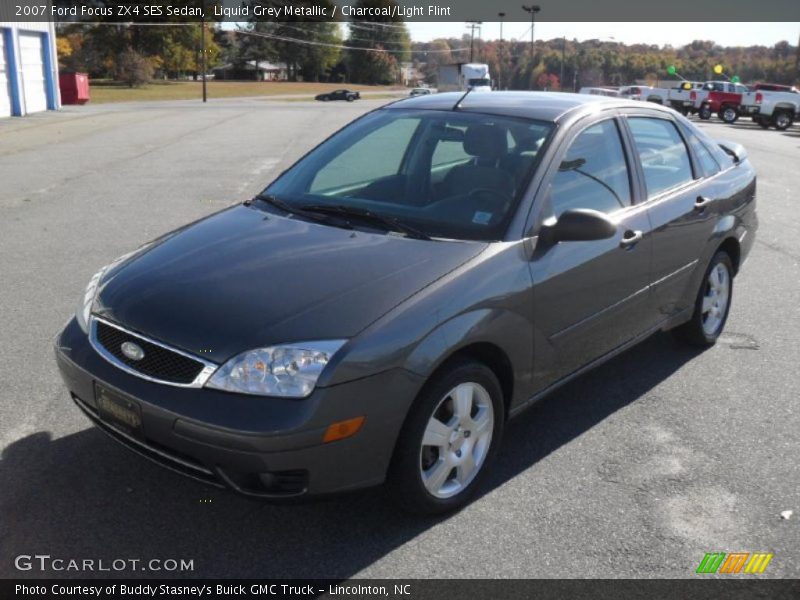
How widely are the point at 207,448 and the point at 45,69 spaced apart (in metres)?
31.8

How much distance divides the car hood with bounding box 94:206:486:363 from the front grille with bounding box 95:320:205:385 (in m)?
0.04

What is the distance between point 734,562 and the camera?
310 cm

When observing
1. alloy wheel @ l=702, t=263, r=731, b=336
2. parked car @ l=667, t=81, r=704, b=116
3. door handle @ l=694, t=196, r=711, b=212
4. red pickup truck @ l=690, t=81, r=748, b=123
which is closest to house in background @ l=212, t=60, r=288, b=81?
parked car @ l=667, t=81, r=704, b=116

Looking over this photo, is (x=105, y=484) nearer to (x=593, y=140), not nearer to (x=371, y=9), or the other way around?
(x=593, y=140)

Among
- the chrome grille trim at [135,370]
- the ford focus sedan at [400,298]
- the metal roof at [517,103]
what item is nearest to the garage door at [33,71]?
the metal roof at [517,103]

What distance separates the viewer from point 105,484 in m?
3.47

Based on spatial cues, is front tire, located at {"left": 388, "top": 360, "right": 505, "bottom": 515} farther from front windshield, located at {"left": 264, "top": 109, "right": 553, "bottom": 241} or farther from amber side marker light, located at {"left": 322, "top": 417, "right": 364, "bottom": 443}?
front windshield, located at {"left": 264, "top": 109, "right": 553, "bottom": 241}

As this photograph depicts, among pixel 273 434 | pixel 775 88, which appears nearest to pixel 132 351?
pixel 273 434

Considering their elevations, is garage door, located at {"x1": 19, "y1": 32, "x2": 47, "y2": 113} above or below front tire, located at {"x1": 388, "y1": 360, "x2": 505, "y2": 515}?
above

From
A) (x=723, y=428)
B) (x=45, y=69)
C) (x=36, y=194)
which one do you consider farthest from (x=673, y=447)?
(x=45, y=69)

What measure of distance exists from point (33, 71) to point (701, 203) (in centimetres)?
2992

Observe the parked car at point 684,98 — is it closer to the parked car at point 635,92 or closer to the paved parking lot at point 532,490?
the parked car at point 635,92

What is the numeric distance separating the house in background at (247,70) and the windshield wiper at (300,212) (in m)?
112

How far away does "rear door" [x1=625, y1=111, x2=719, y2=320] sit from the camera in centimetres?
452
